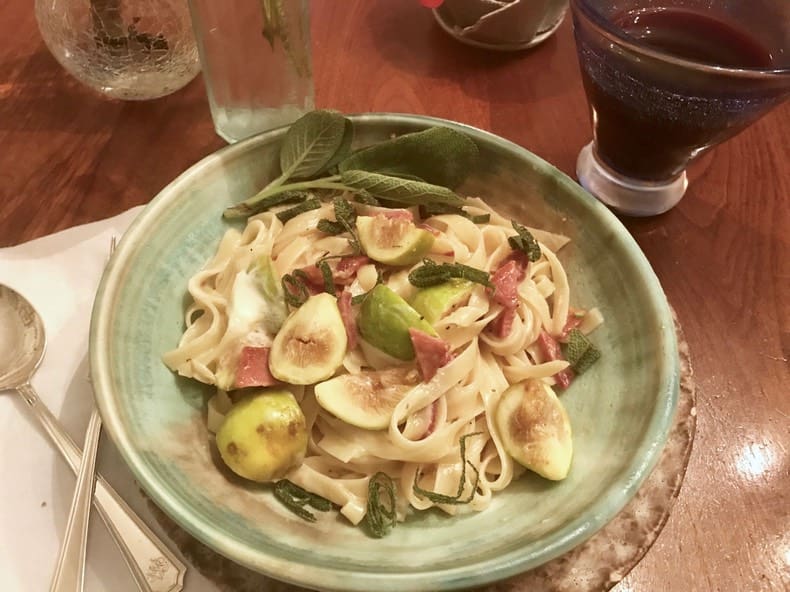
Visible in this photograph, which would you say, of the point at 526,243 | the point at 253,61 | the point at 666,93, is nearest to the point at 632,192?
the point at 666,93

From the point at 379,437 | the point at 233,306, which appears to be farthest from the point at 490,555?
the point at 233,306

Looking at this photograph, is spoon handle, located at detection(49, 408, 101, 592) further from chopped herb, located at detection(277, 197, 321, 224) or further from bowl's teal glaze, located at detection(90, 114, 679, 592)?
chopped herb, located at detection(277, 197, 321, 224)

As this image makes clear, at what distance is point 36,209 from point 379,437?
4.41 feet

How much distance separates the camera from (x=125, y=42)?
2.33 m

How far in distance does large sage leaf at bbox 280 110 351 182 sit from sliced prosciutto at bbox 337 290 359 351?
424 millimetres

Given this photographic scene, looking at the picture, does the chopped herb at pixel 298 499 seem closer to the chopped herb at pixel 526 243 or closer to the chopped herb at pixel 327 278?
the chopped herb at pixel 327 278

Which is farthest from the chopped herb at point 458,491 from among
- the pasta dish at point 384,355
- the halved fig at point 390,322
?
the halved fig at point 390,322

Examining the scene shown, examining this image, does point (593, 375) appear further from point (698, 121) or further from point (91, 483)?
point (91, 483)

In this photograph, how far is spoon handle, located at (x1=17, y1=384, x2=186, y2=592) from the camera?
1.44 meters

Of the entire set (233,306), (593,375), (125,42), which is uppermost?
(125,42)

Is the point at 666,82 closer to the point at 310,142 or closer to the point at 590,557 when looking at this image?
the point at 310,142

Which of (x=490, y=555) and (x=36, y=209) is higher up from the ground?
(x=36, y=209)

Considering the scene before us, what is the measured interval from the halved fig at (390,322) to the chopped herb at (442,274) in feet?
0.36

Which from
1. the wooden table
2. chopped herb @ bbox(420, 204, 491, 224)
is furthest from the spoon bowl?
chopped herb @ bbox(420, 204, 491, 224)
